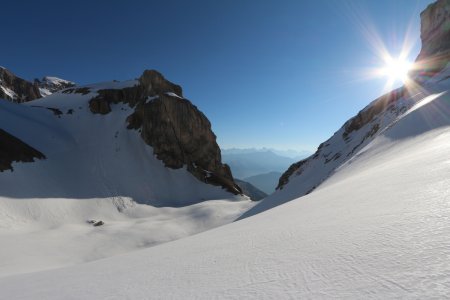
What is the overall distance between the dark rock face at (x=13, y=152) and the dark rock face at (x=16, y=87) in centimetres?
6011

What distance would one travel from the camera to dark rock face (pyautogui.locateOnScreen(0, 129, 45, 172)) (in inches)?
1517

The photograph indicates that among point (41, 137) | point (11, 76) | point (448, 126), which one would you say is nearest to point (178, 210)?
point (41, 137)

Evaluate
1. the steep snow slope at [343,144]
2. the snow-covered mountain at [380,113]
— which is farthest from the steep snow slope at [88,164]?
the snow-covered mountain at [380,113]

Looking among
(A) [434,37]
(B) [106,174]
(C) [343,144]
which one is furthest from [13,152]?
(A) [434,37]

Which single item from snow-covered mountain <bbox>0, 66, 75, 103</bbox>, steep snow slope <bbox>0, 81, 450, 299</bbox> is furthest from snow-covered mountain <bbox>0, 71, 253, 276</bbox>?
snow-covered mountain <bbox>0, 66, 75, 103</bbox>

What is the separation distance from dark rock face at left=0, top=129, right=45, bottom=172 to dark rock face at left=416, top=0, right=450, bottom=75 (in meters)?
66.1

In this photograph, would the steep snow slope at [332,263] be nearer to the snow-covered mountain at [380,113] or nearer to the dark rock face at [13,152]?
the snow-covered mountain at [380,113]

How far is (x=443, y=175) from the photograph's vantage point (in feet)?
18.3

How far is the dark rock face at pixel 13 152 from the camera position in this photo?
3853 centimetres

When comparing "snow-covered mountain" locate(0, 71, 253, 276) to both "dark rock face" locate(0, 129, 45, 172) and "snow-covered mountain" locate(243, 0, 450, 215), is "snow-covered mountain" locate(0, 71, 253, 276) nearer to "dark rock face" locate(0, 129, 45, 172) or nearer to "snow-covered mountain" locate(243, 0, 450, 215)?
"dark rock face" locate(0, 129, 45, 172)

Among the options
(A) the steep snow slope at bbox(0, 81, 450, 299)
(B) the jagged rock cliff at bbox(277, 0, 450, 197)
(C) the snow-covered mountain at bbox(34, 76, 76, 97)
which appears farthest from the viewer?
(C) the snow-covered mountain at bbox(34, 76, 76, 97)

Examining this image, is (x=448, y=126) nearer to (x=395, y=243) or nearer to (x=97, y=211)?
(x=395, y=243)

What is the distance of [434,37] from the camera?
172 ft

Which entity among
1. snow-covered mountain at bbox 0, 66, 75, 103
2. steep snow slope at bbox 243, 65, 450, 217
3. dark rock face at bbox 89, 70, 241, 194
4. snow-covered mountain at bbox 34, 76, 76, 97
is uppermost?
snow-covered mountain at bbox 34, 76, 76, 97
